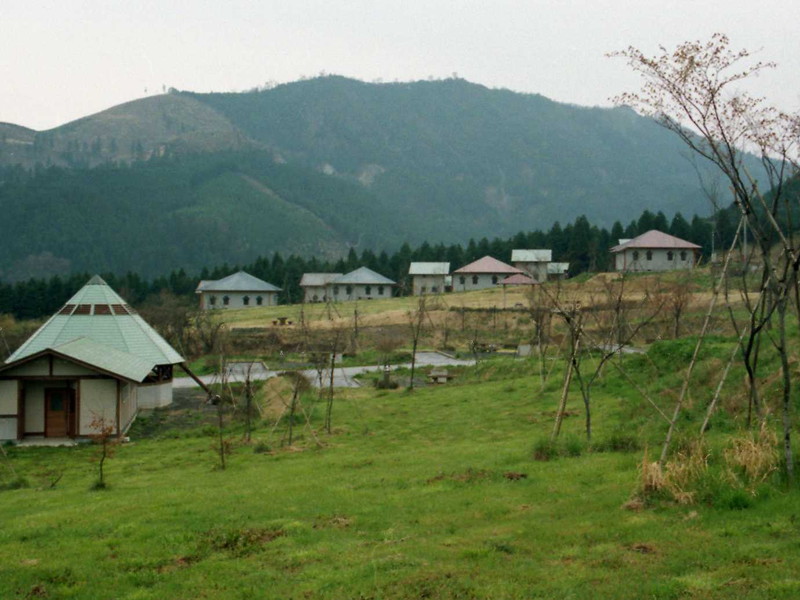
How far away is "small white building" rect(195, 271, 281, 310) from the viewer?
297ft

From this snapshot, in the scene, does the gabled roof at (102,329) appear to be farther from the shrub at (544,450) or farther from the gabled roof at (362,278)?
the gabled roof at (362,278)

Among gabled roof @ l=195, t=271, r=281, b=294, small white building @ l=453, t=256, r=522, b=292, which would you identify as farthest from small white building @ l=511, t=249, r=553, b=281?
gabled roof @ l=195, t=271, r=281, b=294

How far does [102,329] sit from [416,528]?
24735 mm

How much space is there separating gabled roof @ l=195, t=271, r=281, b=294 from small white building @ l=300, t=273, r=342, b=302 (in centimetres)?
337

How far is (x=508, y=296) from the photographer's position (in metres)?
68.8

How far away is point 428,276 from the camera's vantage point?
9169 cm

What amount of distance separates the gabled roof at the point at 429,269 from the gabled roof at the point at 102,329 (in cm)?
5888

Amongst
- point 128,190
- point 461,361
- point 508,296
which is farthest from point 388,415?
point 128,190

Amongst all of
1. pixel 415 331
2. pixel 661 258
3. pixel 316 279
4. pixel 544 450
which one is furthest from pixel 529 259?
pixel 544 450

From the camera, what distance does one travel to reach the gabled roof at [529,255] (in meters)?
84.2

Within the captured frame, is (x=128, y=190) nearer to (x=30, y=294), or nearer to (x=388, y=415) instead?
(x=30, y=294)

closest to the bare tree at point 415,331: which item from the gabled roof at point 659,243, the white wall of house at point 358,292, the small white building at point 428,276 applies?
the gabled roof at point 659,243

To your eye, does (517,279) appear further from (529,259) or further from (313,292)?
(313,292)

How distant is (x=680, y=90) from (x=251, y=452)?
12.6 metres
